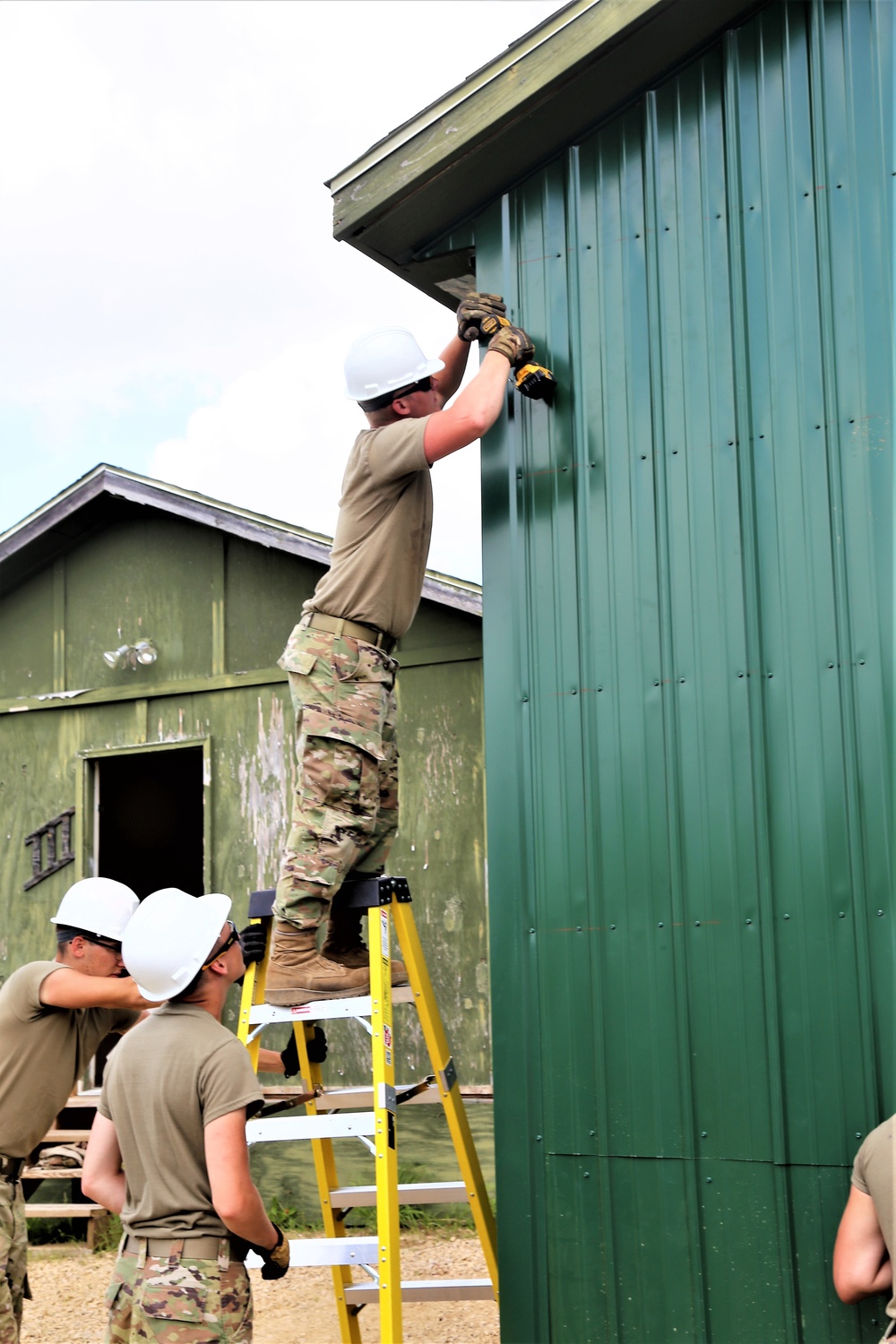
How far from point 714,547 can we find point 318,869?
1.52 m

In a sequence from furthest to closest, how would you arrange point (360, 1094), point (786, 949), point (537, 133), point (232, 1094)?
point (360, 1094), point (537, 133), point (786, 949), point (232, 1094)

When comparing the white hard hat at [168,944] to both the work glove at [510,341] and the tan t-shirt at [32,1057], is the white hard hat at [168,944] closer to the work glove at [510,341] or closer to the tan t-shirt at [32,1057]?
the tan t-shirt at [32,1057]

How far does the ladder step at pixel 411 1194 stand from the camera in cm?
419

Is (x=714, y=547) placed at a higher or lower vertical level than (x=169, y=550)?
lower

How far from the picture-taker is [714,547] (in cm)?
373

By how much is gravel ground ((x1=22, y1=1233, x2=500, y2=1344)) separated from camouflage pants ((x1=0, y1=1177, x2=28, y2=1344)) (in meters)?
2.21

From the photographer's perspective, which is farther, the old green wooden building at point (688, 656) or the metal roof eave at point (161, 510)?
the metal roof eave at point (161, 510)

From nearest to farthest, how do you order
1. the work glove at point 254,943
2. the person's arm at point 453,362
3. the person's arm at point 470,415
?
the person's arm at point 470,415 → the work glove at point 254,943 → the person's arm at point 453,362

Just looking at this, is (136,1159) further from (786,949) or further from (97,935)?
(786,949)

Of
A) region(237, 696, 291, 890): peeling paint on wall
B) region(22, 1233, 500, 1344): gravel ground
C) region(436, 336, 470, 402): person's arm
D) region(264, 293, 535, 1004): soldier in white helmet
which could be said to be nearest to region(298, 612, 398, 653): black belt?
region(264, 293, 535, 1004): soldier in white helmet

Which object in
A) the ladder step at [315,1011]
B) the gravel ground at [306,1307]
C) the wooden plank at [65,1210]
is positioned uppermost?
the ladder step at [315,1011]

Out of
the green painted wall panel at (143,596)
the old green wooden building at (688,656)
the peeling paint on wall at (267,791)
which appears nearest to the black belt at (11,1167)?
the old green wooden building at (688,656)

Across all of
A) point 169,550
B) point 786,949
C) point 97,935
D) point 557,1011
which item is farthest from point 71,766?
point 786,949

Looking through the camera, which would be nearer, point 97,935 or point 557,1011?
point 557,1011
